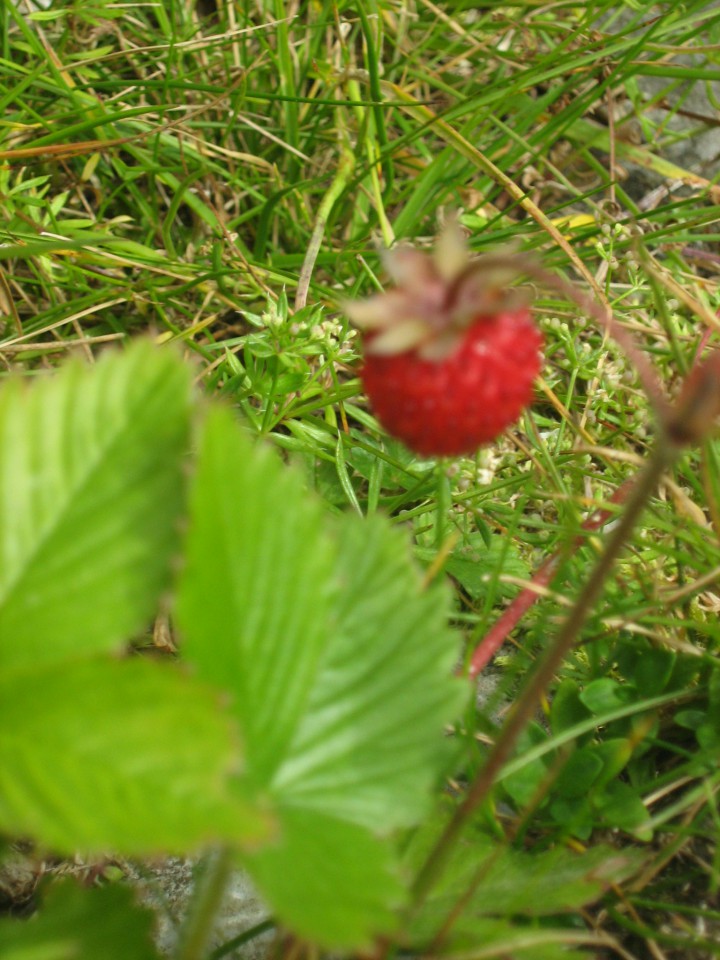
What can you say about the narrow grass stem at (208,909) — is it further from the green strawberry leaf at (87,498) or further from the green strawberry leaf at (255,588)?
the green strawberry leaf at (87,498)

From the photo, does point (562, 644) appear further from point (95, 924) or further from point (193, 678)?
point (95, 924)

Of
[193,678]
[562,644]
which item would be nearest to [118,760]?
[193,678]

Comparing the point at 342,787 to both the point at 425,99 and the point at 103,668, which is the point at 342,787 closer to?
the point at 103,668

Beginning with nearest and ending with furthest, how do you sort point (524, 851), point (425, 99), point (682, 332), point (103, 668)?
point (103, 668)
point (524, 851)
point (682, 332)
point (425, 99)

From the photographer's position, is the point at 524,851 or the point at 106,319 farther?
the point at 106,319

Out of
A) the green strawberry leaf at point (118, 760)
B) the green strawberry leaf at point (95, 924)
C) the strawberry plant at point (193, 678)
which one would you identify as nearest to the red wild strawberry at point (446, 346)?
the strawberry plant at point (193, 678)

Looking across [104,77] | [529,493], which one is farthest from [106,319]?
[529,493]
